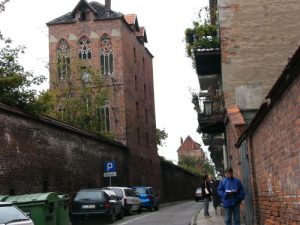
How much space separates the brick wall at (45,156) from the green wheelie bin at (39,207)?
18.1 feet

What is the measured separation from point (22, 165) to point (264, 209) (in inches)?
486

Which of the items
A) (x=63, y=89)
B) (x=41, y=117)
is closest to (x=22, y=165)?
(x=41, y=117)

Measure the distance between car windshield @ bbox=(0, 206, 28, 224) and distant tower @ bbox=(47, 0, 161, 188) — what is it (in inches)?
1496

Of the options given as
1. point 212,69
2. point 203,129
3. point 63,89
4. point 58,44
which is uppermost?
point 58,44

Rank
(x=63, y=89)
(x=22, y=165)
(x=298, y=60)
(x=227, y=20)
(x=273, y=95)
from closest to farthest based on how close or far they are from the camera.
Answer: (x=298, y=60) < (x=273, y=95) < (x=227, y=20) < (x=22, y=165) < (x=63, y=89)

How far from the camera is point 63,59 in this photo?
51.3 metres

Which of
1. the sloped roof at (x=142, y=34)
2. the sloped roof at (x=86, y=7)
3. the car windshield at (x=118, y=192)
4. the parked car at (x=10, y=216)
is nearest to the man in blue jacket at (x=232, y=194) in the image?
the parked car at (x=10, y=216)

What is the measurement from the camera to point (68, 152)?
26.5 meters

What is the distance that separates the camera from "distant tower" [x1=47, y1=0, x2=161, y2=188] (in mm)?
49688

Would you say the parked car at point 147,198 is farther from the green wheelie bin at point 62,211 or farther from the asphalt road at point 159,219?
the green wheelie bin at point 62,211

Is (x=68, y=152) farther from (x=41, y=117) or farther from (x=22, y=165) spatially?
(x=22, y=165)

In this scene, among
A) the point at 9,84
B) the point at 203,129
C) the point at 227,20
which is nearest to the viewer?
the point at 227,20

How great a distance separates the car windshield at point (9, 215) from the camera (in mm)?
8672

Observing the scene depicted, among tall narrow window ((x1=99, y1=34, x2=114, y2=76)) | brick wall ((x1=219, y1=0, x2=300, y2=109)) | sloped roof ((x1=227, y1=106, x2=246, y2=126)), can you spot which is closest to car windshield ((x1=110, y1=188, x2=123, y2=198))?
brick wall ((x1=219, y1=0, x2=300, y2=109))
